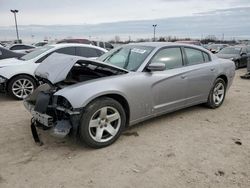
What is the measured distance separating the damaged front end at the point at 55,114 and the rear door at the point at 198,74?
2.46 meters

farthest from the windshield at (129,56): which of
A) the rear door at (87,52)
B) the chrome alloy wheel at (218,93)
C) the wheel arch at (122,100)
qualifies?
the rear door at (87,52)

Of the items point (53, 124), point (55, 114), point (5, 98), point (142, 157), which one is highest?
point (55, 114)

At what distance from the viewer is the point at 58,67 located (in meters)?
4.15

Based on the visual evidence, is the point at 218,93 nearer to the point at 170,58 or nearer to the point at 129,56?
the point at 170,58

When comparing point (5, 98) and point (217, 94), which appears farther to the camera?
point (5, 98)

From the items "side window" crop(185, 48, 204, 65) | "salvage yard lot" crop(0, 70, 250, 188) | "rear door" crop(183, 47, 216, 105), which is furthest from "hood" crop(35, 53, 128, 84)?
"side window" crop(185, 48, 204, 65)

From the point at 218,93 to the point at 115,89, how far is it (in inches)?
123

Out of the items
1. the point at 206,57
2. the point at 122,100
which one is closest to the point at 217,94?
the point at 206,57

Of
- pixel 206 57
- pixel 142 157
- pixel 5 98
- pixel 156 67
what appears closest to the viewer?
pixel 142 157

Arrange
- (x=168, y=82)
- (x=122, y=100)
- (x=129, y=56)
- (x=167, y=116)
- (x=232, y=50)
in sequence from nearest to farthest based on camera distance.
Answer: (x=122, y=100)
(x=168, y=82)
(x=129, y=56)
(x=167, y=116)
(x=232, y=50)

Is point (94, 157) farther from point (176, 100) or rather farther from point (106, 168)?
point (176, 100)

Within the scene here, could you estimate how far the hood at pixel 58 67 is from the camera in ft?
13.0

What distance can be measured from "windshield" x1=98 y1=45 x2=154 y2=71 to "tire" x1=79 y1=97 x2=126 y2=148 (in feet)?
2.95

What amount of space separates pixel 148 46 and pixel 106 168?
2.54 m
